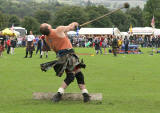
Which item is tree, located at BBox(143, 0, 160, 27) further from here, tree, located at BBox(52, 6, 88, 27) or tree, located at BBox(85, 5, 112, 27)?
tree, located at BBox(52, 6, 88, 27)

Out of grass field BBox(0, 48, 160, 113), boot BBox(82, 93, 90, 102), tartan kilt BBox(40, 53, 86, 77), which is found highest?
tartan kilt BBox(40, 53, 86, 77)

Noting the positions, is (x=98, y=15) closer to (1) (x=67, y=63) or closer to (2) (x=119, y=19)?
(2) (x=119, y=19)

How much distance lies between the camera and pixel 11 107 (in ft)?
26.9

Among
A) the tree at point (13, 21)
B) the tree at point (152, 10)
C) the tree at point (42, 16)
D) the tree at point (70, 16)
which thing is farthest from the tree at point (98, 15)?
the tree at point (13, 21)

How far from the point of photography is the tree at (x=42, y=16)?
146 m

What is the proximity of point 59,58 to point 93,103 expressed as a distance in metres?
1.19

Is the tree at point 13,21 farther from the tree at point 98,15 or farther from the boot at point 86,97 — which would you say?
the boot at point 86,97

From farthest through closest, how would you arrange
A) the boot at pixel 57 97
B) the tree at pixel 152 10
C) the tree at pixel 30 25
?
the tree at pixel 30 25, the tree at pixel 152 10, the boot at pixel 57 97

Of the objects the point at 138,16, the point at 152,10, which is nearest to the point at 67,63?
the point at 152,10

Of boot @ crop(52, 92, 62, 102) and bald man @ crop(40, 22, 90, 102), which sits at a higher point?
bald man @ crop(40, 22, 90, 102)

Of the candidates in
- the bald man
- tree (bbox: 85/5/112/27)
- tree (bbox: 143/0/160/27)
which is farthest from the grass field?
tree (bbox: 85/5/112/27)

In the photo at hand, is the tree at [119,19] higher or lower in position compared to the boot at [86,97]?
lower

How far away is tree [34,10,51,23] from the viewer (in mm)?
146125

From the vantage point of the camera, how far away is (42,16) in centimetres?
14712
